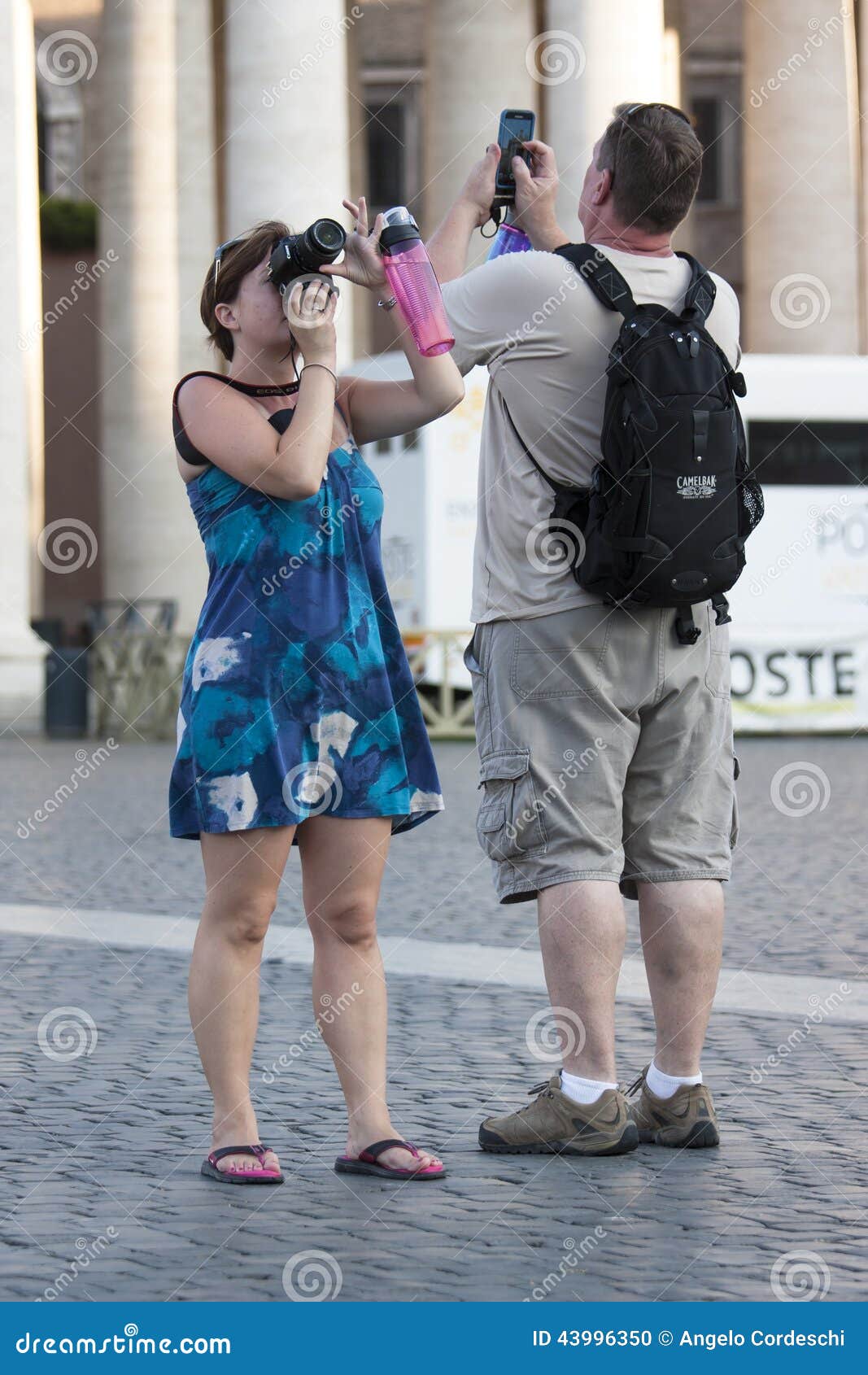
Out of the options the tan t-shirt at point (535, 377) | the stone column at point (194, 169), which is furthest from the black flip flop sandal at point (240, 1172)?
the stone column at point (194, 169)

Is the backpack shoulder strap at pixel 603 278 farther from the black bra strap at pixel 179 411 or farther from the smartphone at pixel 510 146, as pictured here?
the black bra strap at pixel 179 411

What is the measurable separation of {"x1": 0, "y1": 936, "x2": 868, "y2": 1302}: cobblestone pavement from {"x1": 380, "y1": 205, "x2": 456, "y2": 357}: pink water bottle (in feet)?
5.29

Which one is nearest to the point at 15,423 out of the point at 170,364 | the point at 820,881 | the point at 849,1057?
the point at 170,364

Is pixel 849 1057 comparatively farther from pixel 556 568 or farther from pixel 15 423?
pixel 15 423

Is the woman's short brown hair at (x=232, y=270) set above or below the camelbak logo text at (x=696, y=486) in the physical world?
above

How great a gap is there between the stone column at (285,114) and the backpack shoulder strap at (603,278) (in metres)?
18.7

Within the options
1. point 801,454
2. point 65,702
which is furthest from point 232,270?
point 65,702

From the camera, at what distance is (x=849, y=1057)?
5586mm

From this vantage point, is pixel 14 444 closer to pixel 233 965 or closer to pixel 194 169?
pixel 194 169

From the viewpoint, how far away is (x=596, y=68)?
940 inches

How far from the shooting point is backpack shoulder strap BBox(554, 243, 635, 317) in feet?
15.0

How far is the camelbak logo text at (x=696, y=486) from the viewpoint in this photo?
14.8 feet

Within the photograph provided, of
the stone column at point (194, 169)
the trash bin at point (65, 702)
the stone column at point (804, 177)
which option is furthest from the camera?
the stone column at point (804, 177)
